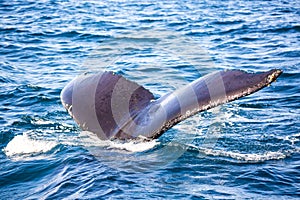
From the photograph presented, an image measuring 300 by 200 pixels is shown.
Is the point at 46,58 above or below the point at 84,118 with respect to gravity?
below

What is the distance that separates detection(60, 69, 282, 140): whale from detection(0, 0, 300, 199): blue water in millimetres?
360

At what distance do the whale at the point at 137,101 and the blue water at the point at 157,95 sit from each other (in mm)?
360

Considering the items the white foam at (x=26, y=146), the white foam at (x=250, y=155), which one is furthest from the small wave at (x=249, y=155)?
the white foam at (x=26, y=146)

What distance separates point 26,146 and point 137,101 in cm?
193

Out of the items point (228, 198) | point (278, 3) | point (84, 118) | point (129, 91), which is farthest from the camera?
point (278, 3)

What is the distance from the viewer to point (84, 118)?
689 cm

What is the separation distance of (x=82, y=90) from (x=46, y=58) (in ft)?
26.3

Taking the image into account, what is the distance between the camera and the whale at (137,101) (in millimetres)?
5219

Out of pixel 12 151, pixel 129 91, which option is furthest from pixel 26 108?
pixel 129 91

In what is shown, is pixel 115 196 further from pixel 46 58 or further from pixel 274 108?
pixel 46 58

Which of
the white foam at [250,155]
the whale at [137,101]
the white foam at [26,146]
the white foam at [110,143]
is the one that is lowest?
the white foam at [26,146]

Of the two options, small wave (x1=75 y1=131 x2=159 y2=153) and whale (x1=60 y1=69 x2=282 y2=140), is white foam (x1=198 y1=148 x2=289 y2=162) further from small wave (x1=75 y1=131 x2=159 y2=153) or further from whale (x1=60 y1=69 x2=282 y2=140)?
whale (x1=60 y1=69 x2=282 y2=140)

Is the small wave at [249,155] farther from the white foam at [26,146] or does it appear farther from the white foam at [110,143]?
the white foam at [26,146]

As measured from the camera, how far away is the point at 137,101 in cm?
723
